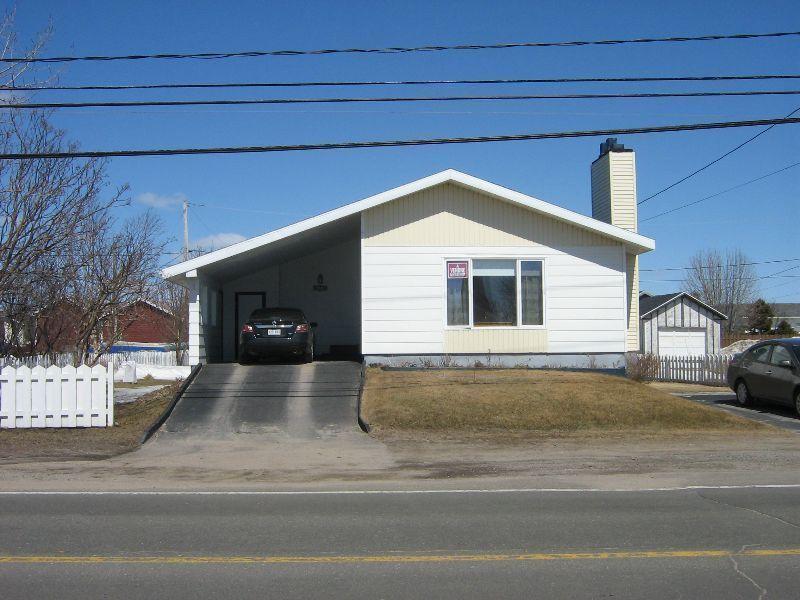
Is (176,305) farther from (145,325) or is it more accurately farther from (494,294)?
(494,294)

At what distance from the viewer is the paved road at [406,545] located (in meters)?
5.91

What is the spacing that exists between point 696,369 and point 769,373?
8.43m

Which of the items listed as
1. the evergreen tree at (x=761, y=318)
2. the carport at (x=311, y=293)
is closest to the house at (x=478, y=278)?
the carport at (x=311, y=293)

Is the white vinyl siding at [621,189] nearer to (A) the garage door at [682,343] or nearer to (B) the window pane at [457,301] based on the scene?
(B) the window pane at [457,301]

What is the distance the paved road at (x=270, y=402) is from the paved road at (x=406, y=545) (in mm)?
5836

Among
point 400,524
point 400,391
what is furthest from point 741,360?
point 400,524

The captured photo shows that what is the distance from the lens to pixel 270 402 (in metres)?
16.9

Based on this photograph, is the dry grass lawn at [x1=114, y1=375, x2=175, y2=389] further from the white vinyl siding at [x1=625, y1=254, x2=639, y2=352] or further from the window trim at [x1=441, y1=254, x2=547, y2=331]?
the white vinyl siding at [x1=625, y1=254, x2=639, y2=352]

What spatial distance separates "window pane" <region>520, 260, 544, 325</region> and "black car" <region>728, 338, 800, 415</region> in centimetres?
502

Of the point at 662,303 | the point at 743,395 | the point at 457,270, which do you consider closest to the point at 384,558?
the point at 457,270

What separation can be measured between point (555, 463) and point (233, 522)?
5590mm

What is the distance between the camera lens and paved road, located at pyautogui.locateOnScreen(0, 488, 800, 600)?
5.91 m

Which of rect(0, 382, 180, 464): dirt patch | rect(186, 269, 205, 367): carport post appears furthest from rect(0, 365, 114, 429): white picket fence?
rect(186, 269, 205, 367): carport post

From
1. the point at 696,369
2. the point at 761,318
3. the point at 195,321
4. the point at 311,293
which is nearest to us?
the point at 195,321
